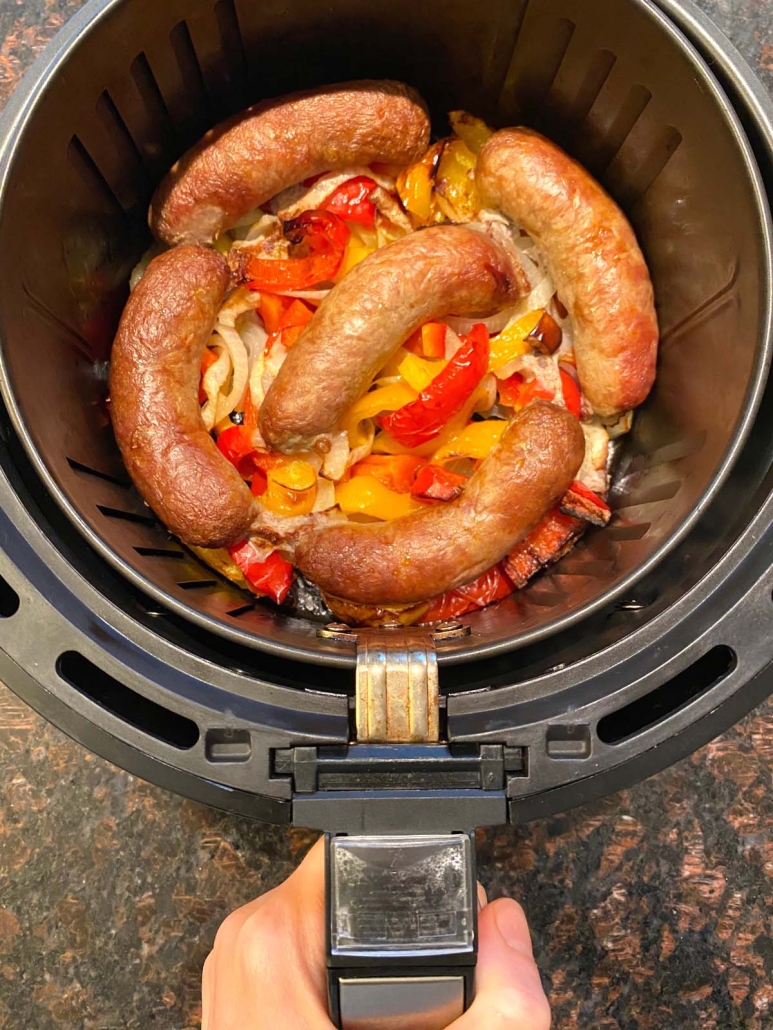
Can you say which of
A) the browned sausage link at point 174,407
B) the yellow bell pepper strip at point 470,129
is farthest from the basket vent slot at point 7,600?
the yellow bell pepper strip at point 470,129

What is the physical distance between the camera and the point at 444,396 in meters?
1.27

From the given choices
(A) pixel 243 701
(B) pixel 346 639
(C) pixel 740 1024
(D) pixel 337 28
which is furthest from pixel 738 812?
(D) pixel 337 28

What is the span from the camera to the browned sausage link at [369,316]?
1.16m

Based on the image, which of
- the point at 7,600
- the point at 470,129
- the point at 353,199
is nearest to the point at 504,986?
the point at 7,600

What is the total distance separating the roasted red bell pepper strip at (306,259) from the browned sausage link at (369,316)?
157mm

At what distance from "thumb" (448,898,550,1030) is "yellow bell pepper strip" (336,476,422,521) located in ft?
2.19

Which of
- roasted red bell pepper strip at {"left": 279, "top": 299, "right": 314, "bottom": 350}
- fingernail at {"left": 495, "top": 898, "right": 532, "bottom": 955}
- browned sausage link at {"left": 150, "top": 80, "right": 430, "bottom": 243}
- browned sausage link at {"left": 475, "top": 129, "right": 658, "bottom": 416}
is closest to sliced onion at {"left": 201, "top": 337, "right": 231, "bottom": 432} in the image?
roasted red bell pepper strip at {"left": 279, "top": 299, "right": 314, "bottom": 350}

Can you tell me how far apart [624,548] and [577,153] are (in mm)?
746

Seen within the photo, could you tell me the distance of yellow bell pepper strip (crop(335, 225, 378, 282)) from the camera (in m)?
1.39

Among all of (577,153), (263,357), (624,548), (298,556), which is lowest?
(298,556)

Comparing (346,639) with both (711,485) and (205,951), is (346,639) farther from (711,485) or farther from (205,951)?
(205,951)

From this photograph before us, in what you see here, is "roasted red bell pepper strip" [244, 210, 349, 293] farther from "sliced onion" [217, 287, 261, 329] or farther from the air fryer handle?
the air fryer handle

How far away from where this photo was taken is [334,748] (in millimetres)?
924

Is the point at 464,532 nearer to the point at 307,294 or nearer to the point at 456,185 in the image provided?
the point at 307,294
